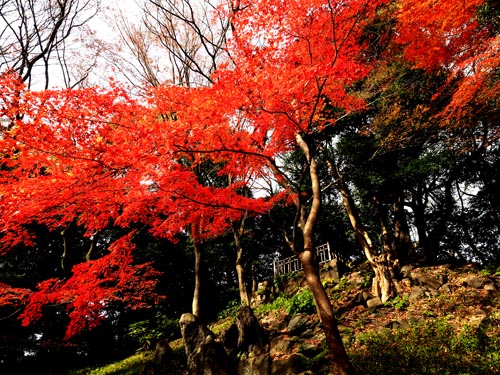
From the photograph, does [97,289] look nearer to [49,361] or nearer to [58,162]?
[58,162]

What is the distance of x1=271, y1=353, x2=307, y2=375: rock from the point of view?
7.00 metres

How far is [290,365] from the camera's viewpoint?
23.2ft

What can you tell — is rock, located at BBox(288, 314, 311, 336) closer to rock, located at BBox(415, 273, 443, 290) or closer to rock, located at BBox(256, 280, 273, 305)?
rock, located at BBox(415, 273, 443, 290)

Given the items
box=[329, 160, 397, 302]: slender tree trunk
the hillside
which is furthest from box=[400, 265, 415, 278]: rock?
box=[329, 160, 397, 302]: slender tree trunk

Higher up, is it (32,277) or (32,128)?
(32,128)

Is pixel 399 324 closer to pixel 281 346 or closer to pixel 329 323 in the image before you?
pixel 281 346

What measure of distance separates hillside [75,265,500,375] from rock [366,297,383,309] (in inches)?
1.2

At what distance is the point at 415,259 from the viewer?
12969 millimetres

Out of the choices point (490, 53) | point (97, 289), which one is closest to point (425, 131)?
point (490, 53)

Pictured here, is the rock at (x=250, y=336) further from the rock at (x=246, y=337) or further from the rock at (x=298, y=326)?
the rock at (x=298, y=326)

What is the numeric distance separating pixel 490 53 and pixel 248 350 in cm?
1151

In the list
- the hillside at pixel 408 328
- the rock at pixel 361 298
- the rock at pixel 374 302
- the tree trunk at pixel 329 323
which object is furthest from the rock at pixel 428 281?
the tree trunk at pixel 329 323

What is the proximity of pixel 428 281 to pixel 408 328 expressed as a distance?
2893 mm

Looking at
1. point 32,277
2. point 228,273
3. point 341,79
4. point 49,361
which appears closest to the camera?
point 341,79
